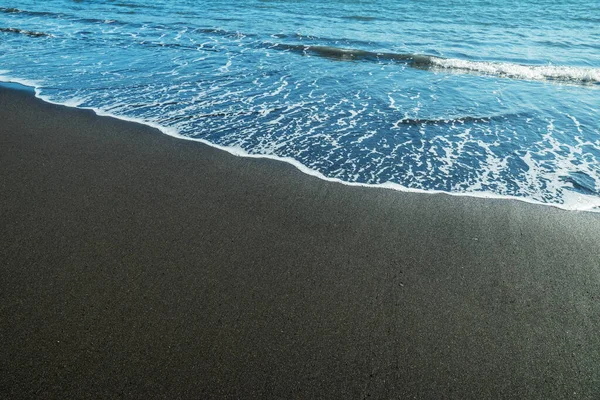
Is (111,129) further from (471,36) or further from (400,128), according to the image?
(471,36)

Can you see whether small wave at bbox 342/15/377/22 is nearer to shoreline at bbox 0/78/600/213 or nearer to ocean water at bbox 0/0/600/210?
ocean water at bbox 0/0/600/210

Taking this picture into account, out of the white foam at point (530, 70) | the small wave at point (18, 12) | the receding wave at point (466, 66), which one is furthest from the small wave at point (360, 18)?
the small wave at point (18, 12)

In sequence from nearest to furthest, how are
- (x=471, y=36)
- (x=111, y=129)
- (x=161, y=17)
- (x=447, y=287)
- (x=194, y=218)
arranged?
1. (x=447, y=287)
2. (x=194, y=218)
3. (x=111, y=129)
4. (x=471, y=36)
5. (x=161, y=17)

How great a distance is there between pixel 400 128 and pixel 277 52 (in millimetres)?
6322

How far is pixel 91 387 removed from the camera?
263 centimetres

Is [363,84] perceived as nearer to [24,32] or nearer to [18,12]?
[24,32]

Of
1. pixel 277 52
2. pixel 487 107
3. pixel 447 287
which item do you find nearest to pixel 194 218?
pixel 447 287

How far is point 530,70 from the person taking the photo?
10.2m

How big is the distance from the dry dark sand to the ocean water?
0.96 m

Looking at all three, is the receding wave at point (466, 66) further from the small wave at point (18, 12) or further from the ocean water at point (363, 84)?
the small wave at point (18, 12)

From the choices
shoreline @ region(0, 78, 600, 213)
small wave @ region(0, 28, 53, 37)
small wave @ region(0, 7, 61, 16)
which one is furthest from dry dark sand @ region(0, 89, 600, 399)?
small wave @ region(0, 7, 61, 16)

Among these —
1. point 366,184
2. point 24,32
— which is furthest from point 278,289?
point 24,32

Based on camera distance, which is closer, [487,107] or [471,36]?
[487,107]

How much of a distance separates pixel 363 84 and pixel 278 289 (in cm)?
680
